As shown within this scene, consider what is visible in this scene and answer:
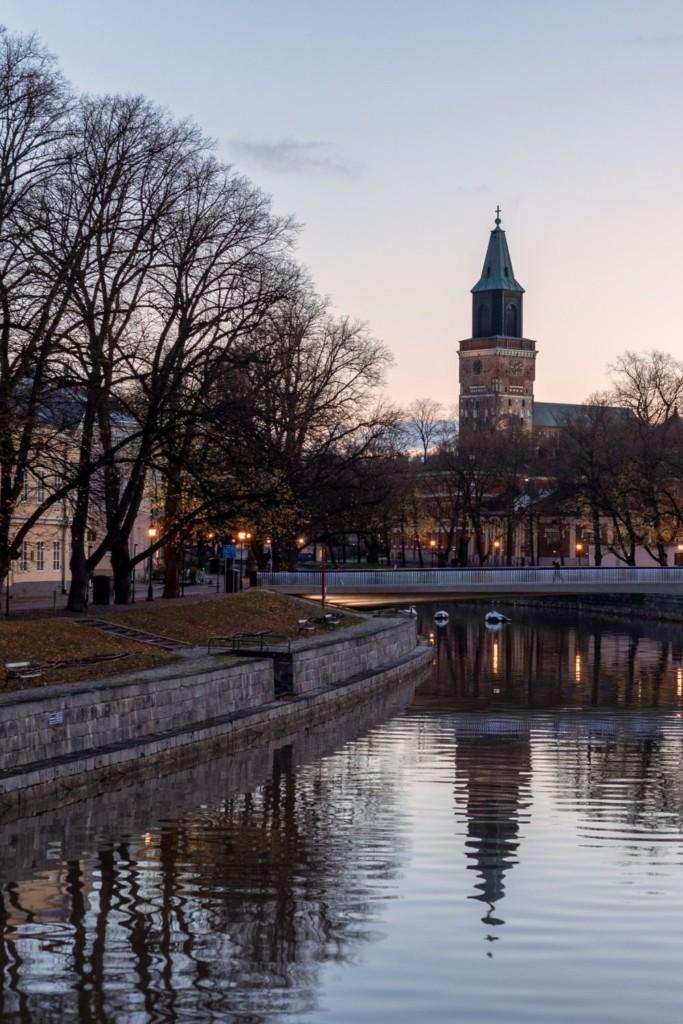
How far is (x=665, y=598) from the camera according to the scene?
98.6 meters

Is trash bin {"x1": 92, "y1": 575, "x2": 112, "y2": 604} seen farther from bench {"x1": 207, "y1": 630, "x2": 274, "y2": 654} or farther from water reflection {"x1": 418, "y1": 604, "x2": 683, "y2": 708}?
water reflection {"x1": 418, "y1": 604, "x2": 683, "y2": 708}

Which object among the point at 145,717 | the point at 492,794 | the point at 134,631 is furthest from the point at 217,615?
the point at 492,794

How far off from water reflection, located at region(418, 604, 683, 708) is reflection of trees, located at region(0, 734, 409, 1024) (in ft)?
75.7

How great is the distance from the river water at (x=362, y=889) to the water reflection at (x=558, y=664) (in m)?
12.3

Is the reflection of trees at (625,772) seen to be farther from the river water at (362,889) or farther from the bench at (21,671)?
the bench at (21,671)

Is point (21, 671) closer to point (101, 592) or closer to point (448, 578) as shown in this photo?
point (101, 592)

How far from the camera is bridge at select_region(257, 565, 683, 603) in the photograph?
246ft

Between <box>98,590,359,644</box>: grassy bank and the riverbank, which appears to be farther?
<box>98,590,359,644</box>: grassy bank

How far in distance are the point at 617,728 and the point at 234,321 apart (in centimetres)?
1837

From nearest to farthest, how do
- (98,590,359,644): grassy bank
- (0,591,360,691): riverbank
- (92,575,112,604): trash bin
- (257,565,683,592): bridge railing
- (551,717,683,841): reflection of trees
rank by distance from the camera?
(551,717,683,841): reflection of trees < (0,591,360,691): riverbank < (98,590,359,644): grassy bank < (92,575,112,604): trash bin < (257,565,683,592): bridge railing

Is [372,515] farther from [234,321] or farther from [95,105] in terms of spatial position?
[95,105]

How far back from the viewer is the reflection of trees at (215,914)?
16.5 metres

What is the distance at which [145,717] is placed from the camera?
32.1 meters

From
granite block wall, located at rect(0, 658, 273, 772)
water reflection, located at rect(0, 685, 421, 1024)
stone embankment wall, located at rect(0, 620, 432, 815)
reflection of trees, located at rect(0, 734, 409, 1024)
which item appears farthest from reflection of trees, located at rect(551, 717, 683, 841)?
granite block wall, located at rect(0, 658, 273, 772)
